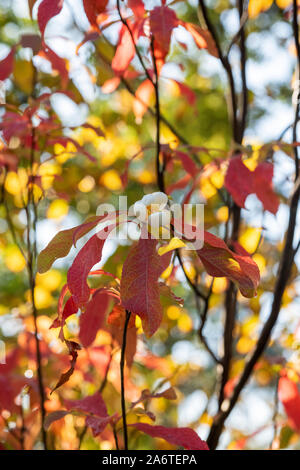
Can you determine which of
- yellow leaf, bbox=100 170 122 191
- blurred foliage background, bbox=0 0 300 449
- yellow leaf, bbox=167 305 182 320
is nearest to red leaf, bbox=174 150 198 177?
blurred foliage background, bbox=0 0 300 449

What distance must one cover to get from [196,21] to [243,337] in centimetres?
201

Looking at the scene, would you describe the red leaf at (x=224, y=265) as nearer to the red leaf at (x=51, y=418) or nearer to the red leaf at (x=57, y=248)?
the red leaf at (x=57, y=248)

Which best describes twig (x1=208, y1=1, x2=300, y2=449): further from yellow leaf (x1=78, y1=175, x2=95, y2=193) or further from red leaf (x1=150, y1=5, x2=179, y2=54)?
yellow leaf (x1=78, y1=175, x2=95, y2=193)

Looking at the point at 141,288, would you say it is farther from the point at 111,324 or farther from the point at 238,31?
the point at 238,31

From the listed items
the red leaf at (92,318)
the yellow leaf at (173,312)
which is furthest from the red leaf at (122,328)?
the yellow leaf at (173,312)

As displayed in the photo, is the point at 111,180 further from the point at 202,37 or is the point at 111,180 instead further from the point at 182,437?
the point at 182,437

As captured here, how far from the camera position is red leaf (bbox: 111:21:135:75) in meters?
0.79

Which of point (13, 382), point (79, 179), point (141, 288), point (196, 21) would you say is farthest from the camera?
point (196, 21)

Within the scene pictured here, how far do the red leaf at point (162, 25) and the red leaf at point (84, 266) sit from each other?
32 cm

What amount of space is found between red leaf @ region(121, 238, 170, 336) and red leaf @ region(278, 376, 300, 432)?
520 mm

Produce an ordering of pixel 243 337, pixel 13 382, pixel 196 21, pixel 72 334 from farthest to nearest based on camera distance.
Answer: pixel 196 21, pixel 243 337, pixel 72 334, pixel 13 382

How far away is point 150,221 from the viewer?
49cm

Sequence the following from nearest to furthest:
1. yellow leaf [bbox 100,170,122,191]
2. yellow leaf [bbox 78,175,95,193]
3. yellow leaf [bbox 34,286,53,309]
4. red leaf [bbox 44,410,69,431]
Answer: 1. red leaf [bbox 44,410,69,431]
2. yellow leaf [bbox 34,286,53,309]
3. yellow leaf [bbox 78,175,95,193]
4. yellow leaf [bbox 100,170,122,191]
